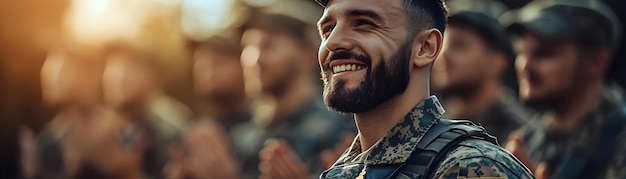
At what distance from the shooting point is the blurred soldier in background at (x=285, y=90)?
24.3 feet

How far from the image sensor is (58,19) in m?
12.3

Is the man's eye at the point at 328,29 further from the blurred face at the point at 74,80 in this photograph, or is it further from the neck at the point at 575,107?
the blurred face at the point at 74,80

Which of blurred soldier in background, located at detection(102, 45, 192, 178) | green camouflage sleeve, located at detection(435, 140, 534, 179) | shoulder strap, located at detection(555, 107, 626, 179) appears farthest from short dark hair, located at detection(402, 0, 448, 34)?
blurred soldier in background, located at detection(102, 45, 192, 178)

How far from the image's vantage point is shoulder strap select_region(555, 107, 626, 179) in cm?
605

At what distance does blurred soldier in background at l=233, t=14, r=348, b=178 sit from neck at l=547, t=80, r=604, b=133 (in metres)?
1.29

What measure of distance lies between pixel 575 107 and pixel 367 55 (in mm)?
3387

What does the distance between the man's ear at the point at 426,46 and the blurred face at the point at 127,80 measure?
6.63m

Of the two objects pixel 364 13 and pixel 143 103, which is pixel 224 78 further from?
pixel 364 13

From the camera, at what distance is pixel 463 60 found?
7.22m

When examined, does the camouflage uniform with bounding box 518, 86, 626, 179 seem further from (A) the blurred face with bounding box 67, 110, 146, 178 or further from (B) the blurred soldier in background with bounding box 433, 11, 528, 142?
(A) the blurred face with bounding box 67, 110, 146, 178

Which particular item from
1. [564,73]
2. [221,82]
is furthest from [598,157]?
[221,82]

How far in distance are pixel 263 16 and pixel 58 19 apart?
4.87 meters

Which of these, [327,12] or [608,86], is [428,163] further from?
[608,86]

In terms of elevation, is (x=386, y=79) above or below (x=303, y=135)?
above
